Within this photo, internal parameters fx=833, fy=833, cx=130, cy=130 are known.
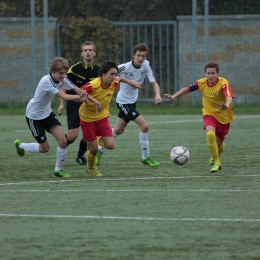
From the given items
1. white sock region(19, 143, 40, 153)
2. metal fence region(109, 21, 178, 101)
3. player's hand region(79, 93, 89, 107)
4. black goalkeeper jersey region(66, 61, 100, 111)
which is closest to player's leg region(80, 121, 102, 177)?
player's hand region(79, 93, 89, 107)

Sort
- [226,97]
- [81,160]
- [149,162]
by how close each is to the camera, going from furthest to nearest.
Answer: [81,160] → [149,162] → [226,97]

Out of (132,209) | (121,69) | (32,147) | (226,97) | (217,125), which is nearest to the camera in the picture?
(132,209)

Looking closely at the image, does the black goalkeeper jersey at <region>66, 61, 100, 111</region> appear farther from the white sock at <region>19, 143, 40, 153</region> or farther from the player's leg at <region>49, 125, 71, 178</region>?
the player's leg at <region>49, 125, 71, 178</region>

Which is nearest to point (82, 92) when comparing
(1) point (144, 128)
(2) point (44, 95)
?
(2) point (44, 95)

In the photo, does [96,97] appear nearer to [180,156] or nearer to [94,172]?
[94,172]

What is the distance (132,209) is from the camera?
7.88 metres

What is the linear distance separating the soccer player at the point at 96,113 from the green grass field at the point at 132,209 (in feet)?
1.14

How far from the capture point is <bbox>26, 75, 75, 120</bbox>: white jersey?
1026cm

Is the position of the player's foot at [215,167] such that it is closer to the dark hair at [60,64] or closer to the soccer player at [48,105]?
the soccer player at [48,105]

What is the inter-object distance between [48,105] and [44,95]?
0.21m

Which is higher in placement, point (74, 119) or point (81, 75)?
point (81, 75)

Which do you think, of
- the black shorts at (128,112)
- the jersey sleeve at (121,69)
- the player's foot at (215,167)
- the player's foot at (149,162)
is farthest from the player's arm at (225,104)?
the jersey sleeve at (121,69)

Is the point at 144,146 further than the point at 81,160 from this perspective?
No

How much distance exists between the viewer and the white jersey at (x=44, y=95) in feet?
33.7
